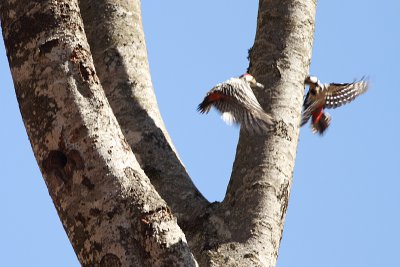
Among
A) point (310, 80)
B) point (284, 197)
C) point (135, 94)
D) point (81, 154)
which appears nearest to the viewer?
point (81, 154)

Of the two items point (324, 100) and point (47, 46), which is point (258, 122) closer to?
point (47, 46)

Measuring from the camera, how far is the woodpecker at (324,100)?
6.79m

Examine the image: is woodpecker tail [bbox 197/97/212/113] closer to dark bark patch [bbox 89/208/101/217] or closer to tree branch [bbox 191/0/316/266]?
tree branch [bbox 191/0/316/266]

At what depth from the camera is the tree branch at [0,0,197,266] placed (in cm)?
305

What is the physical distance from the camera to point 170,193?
4391mm

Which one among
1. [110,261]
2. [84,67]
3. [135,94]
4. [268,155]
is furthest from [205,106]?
[110,261]

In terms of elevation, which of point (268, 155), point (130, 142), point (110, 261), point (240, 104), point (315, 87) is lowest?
point (110, 261)

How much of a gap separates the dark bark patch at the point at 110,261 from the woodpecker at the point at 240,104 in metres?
1.60

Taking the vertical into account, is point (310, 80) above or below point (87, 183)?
above

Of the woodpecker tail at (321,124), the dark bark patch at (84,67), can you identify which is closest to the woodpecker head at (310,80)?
the woodpecker tail at (321,124)

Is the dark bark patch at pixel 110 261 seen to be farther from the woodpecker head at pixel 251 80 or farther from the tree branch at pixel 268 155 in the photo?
the woodpecker head at pixel 251 80

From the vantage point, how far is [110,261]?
301cm

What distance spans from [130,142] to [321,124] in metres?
3.07

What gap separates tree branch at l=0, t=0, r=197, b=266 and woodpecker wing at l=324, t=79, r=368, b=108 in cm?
372
